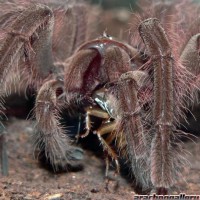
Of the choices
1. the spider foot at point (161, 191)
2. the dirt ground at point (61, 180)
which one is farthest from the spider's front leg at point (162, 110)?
the dirt ground at point (61, 180)

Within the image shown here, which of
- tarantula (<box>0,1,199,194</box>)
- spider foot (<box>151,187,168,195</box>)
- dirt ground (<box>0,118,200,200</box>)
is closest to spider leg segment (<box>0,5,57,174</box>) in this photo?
tarantula (<box>0,1,199,194</box>)

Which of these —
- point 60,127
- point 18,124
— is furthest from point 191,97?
point 18,124

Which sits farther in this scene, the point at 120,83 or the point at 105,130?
the point at 105,130

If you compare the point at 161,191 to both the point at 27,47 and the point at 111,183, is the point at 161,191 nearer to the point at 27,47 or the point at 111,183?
the point at 111,183

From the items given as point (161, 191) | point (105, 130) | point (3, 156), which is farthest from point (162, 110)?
point (3, 156)

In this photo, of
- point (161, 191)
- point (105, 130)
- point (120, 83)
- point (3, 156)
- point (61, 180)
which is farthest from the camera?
point (3, 156)

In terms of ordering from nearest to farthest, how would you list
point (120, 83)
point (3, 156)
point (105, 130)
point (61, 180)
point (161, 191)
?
point (161, 191)
point (120, 83)
point (105, 130)
point (61, 180)
point (3, 156)

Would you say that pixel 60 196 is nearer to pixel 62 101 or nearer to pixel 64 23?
pixel 62 101
